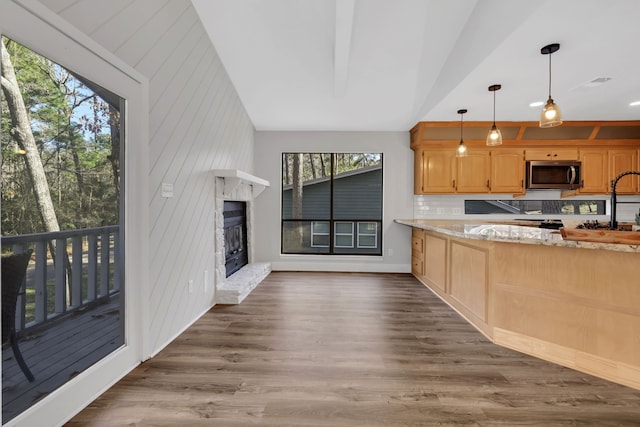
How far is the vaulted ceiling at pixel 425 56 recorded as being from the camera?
236 centimetres

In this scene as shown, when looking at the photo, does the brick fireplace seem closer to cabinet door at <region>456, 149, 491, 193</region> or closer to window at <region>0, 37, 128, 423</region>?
window at <region>0, 37, 128, 423</region>

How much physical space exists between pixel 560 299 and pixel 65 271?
3432 mm

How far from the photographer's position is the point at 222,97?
3.67 meters

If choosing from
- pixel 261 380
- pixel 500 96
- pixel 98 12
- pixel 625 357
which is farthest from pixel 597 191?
pixel 98 12

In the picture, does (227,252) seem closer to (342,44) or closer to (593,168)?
(342,44)

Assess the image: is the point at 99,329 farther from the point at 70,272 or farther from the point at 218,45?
the point at 218,45

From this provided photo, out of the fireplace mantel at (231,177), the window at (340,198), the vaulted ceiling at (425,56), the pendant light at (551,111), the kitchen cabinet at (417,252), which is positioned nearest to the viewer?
the vaulted ceiling at (425,56)

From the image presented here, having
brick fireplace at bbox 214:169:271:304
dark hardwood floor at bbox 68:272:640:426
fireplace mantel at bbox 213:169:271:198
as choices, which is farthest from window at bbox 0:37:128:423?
brick fireplace at bbox 214:169:271:304

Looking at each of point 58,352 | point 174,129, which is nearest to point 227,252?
point 174,129

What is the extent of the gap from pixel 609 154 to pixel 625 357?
4301 mm

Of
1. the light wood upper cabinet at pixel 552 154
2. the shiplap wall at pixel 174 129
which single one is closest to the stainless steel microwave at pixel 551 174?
the light wood upper cabinet at pixel 552 154

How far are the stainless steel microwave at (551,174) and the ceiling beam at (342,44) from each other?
3302 millimetres

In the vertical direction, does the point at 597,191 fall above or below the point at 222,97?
below

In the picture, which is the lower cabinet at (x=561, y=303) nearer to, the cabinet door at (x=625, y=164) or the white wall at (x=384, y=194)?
the white wall at (x=384, y=194)
